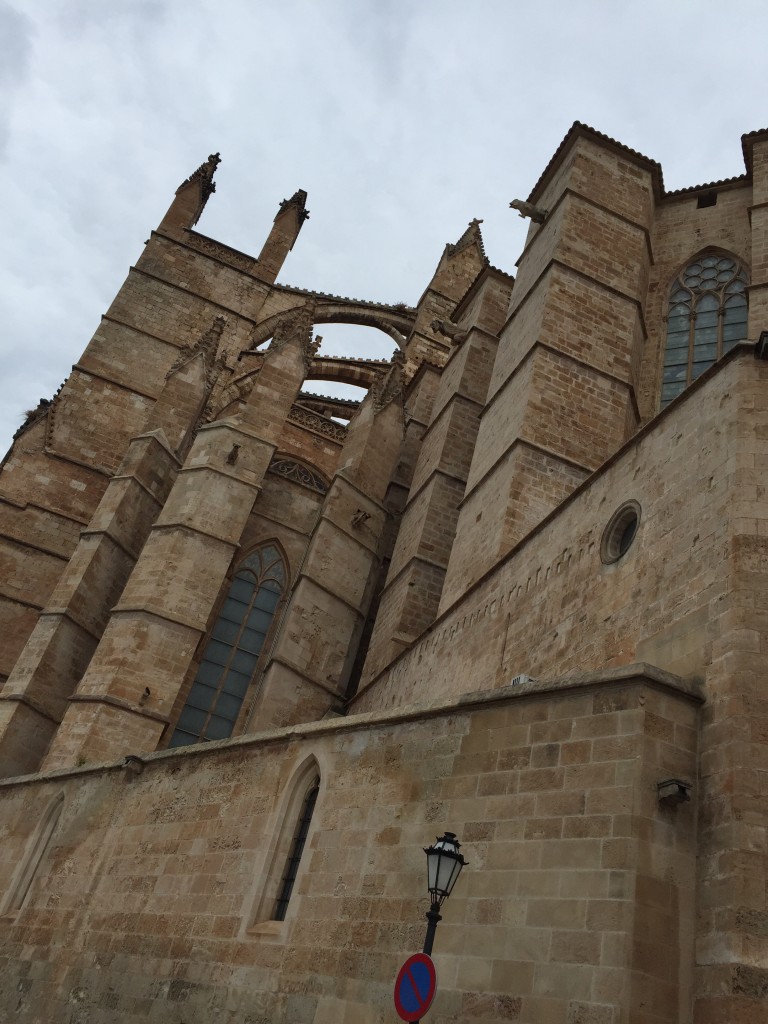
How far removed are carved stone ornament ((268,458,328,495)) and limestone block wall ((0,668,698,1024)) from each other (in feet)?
28.5

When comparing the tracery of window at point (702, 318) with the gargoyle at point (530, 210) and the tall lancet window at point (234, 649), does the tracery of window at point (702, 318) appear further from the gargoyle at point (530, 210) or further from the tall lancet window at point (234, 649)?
the tall lancet window at point (234, 649)

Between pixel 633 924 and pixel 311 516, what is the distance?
11.5 meters

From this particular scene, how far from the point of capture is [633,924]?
409 cm

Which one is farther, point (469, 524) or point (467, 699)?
point (469, 524)

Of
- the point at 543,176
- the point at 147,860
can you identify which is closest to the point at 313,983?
the point at 147,860

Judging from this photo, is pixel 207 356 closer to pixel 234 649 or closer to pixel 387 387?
→ pixel 387 387

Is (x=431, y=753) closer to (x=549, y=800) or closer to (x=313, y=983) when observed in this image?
(x=549, y=800)

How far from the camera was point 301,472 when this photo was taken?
16375mm

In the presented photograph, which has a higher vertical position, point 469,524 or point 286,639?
point 469,524

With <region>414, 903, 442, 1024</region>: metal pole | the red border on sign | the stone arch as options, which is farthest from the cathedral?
the stone arch

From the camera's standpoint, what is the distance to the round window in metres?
6.71

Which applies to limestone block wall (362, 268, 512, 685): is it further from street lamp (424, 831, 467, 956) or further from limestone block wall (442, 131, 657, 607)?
street lamp (424, 831, 467, 956)

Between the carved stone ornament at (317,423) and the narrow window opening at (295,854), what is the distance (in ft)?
37.2

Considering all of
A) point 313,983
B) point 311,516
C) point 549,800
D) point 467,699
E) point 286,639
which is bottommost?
point 313,983
